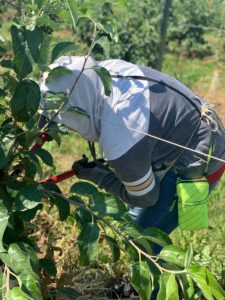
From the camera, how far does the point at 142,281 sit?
1.43 meters

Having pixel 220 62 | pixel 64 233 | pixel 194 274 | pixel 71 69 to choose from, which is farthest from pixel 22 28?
pixel 220 62

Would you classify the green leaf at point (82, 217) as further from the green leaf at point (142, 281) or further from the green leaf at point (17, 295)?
the green leaf at point (17, 295)

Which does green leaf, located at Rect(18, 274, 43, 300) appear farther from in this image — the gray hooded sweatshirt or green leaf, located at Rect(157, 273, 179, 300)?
the gray hooded sweatshirt

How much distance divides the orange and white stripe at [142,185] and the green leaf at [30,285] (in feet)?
2.41

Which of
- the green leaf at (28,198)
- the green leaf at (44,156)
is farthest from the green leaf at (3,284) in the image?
the green leaf at (44,156)

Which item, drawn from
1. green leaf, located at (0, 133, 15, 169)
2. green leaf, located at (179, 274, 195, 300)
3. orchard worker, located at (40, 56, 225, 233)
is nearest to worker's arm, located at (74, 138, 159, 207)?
orchard worker, located at (40, 56, 225, 233)

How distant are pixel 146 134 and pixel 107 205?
36cm

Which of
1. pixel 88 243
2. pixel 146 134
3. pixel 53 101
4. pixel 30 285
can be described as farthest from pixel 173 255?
pixel 53 101

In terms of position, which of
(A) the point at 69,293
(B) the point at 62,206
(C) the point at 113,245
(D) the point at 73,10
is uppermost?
(D) the point at 73,10

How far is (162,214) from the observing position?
7.36ft

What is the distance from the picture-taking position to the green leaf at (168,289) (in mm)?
1310

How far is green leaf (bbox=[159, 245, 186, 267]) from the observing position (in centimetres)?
142

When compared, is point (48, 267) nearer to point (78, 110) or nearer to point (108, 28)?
point (78, 110)

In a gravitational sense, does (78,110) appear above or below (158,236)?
above
